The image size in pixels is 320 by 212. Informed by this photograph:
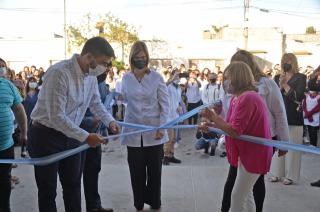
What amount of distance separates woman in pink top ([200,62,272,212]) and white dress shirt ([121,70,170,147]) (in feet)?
4.18

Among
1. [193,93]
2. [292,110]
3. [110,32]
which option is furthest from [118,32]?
[292,110]

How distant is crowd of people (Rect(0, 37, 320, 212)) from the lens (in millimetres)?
3570

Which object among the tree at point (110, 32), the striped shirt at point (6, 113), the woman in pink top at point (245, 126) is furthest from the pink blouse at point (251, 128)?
the tree at point (110, 32)

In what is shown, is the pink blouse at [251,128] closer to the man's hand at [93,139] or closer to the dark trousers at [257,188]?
the dark trousers at [257,188]

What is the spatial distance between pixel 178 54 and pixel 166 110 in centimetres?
3161

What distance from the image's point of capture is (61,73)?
3521 millimetres

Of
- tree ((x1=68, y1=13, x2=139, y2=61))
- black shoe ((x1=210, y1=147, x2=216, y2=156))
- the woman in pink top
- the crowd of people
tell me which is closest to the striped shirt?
the crowd of people

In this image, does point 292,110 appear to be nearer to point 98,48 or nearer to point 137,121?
point 137,121

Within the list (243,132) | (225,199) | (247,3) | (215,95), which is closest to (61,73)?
(243,132)

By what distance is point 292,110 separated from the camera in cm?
639

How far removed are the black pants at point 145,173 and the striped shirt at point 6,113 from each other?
4.31 ft

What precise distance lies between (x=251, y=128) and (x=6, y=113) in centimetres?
246

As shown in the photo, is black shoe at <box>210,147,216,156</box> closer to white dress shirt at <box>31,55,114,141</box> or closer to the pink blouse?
the pink blouse

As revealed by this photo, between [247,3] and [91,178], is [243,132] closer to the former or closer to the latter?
[91,178]
